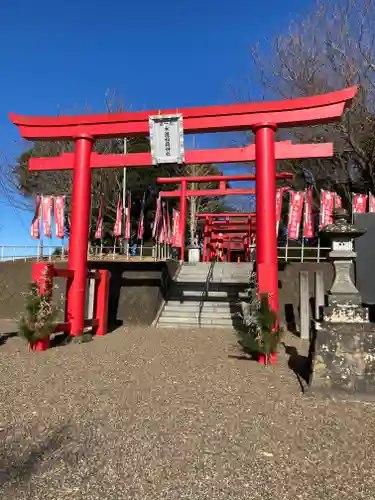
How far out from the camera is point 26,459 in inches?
107

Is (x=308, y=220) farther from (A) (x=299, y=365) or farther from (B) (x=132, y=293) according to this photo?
(A) (x=299, y=365)

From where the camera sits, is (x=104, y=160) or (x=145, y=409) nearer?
(x=145, y=409)

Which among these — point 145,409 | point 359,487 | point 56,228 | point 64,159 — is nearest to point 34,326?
point 145,409

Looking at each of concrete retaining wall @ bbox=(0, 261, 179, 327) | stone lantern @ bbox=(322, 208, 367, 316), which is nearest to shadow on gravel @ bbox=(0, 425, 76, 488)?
stone lantern @ bbox=(322, 208, 367, 316)

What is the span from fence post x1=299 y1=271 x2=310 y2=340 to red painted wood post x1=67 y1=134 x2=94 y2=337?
476 cm

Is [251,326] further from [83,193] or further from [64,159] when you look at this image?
[64,159]

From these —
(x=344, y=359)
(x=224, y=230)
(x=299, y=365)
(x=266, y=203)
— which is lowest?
(x=299, y=365)

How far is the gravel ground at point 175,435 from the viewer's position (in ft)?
7.85

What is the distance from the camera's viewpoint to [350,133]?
12984mm

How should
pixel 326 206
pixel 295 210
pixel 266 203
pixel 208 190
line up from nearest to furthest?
1. pixel 266 203
2. pixel 326 206
3. pixel 295 210
4. pixel 208 190

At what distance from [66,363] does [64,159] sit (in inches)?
193

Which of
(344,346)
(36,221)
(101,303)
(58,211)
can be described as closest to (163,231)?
(58,211)

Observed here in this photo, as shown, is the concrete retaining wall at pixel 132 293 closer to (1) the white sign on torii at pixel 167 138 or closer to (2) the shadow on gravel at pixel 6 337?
(2) the shadow on gravel at pixel 6 337

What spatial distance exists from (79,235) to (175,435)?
5.49m
